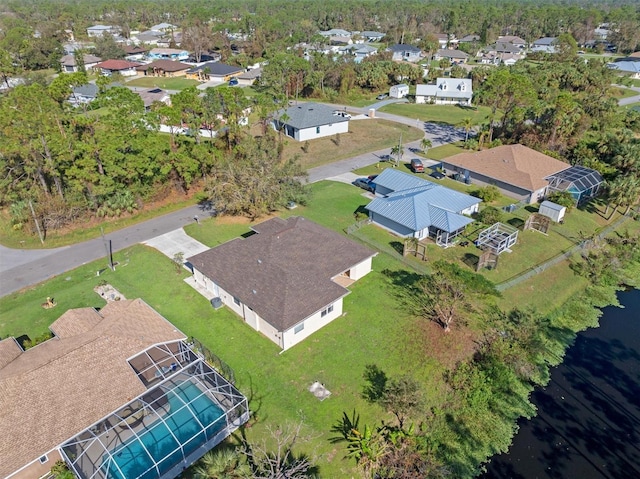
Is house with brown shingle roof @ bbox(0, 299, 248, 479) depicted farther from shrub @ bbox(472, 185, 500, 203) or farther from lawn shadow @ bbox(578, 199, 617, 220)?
lawn shadow @ bbox(578, 199, 617, 220)

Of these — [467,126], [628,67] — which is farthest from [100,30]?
[628,67]

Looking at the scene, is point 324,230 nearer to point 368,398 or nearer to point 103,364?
point 368,398

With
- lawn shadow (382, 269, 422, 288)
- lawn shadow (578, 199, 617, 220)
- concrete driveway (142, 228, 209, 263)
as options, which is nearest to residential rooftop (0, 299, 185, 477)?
concrete driveway (142, 228, 209, 263)

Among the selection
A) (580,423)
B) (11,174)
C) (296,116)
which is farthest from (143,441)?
(296,116)

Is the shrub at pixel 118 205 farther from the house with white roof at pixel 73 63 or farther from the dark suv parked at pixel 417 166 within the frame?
the house with white roof at pixel 73 63

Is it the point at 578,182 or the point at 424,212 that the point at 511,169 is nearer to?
the point at 578,182
